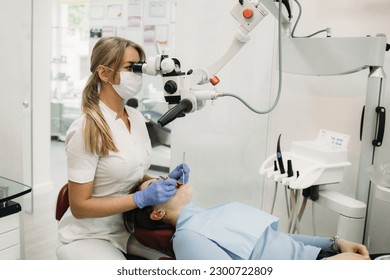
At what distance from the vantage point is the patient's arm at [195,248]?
1.01 meters

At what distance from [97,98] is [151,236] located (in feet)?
1.60

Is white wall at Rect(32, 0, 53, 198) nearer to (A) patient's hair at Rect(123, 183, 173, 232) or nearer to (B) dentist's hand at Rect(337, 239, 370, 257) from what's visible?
(A) patient's hair at Rect(123, 183, 173, 232)

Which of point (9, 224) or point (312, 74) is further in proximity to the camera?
point (312, 74)

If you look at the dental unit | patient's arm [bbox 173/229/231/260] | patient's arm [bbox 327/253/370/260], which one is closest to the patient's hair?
patient's arm [bbox 173/229/231/260]

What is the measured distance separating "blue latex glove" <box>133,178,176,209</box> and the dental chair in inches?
4.5

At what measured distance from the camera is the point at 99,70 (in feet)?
4.01

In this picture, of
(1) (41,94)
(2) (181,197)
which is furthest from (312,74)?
(1) (41,94)

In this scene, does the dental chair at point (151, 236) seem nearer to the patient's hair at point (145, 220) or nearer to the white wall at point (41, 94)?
the patient's hair at point (145, 220)

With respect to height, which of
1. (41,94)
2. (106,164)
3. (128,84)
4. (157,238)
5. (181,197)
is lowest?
(157,238)

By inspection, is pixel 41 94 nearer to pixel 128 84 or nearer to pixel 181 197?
pixel 128 84

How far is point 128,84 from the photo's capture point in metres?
1.22

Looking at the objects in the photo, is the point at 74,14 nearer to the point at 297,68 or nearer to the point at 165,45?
the point at 165,45
